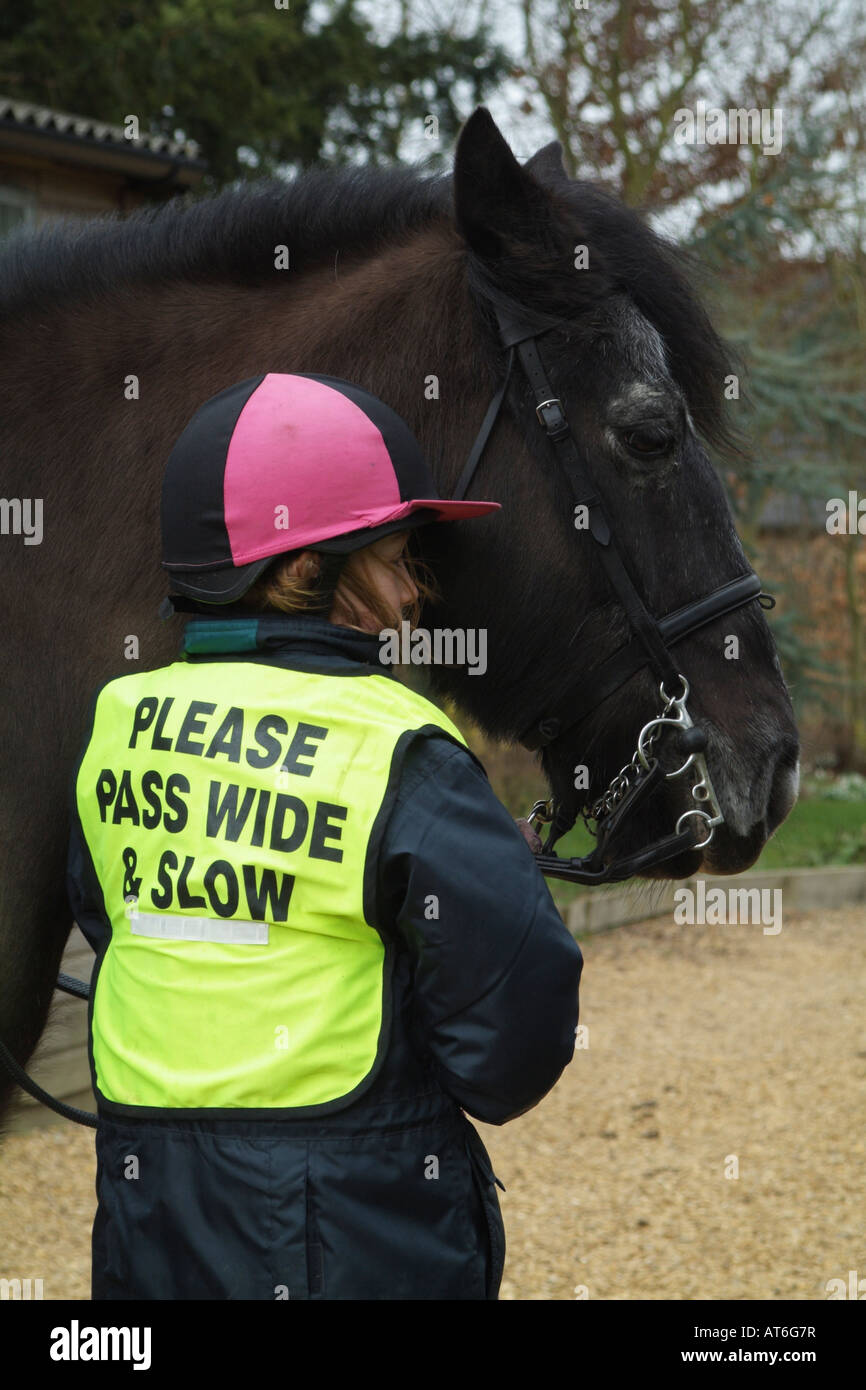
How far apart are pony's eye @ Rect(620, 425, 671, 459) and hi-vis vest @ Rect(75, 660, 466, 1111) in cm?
58

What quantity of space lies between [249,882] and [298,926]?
0.27ft

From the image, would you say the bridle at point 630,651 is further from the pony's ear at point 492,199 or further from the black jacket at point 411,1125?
the black jacket at point 411,1125

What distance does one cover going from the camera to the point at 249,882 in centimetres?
159

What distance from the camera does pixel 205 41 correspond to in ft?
28.5

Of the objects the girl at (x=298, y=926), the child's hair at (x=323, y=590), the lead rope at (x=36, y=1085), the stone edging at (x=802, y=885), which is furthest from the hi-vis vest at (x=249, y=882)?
the stone edging at (x=802, y=885)

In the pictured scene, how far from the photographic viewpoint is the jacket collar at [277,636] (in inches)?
66.2

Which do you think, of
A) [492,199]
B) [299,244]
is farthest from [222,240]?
[492,199]

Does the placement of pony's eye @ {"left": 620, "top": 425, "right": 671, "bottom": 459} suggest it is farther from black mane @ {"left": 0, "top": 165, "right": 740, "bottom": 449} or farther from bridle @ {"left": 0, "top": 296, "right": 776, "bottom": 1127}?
black mane @ {"left": 0, "top": 165, "right": 740, "bottom": 449}

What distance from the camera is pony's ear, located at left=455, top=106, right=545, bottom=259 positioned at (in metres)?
1.92

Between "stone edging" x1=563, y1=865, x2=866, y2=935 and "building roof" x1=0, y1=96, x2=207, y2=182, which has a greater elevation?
"building roof" x1=0, y1=96, x2=207, y2=182

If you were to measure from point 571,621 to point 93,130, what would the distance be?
668 cm

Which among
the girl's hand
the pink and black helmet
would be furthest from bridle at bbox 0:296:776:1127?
the pink and black helmet
